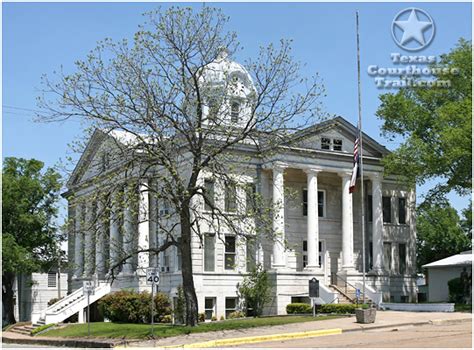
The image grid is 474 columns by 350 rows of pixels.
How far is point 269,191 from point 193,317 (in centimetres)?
1491

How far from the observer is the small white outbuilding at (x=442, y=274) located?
2025 inches

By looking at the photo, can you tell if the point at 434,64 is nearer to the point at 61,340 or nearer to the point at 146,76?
the point at 146,76

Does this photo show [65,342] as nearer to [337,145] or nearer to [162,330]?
[162,330]

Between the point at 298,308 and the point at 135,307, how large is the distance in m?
8.82

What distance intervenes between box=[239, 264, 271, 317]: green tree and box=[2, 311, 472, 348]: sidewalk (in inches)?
297

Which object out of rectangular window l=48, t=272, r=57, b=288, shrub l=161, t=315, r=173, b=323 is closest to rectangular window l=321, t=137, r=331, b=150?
shrub l=161, t=315, r=173, b=323

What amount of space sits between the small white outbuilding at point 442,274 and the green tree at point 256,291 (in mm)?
13958

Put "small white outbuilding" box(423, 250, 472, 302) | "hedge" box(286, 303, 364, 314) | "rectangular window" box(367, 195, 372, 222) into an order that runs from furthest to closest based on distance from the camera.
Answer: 1. "small white outbuilding" box(423, 250, 472, 302)
2. "rectangular window" box(367, 195, 372, 222)
3. "hedge" box(286, 303, 364, 314)

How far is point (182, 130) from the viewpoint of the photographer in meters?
31.8

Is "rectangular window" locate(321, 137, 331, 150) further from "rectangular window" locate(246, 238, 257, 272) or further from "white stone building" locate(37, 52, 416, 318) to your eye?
"rectangular window" locate(246, 238, 257, 272)

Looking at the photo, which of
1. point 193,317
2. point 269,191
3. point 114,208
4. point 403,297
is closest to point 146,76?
point 114,208

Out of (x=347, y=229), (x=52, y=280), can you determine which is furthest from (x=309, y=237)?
(x=52, y=280)

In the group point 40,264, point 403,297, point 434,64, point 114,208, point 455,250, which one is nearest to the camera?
point 114,208

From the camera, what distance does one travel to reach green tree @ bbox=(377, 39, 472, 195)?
40594 mm
